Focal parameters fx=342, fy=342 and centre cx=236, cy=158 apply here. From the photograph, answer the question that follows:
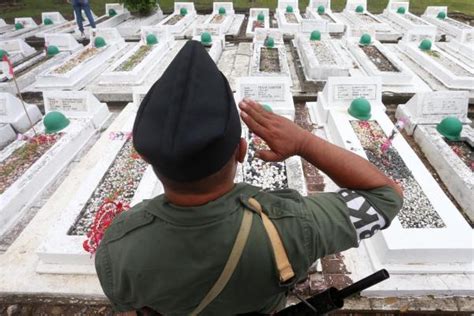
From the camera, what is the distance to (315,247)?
1.21 meters

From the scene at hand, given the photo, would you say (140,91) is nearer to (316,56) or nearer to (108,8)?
(316,56)

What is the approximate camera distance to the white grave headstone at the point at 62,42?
31.2ft

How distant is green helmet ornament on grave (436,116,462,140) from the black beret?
4973mm

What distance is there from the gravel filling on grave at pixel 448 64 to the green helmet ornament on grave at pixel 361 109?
10.4 feet

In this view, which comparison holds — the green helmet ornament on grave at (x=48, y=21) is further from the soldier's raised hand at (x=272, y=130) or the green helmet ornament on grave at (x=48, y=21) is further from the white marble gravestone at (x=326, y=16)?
the soldier's raised hand at (x=272, y=130)

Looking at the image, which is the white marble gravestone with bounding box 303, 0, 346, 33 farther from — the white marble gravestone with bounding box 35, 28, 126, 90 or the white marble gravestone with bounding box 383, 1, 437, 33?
the white marble gravestone with bounding box 35, 28, 126, 90

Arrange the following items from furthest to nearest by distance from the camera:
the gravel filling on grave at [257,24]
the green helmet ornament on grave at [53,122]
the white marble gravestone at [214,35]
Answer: the gravel filling on grave at [257,24] → the white marble gravestone at [214,35] → the green helmet ornament on grave at [53,122]

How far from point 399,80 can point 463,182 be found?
3351 millimetres

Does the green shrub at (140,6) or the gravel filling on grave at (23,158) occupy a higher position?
the green shrub at (140,6)

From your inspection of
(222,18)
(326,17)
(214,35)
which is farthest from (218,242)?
(326,17)

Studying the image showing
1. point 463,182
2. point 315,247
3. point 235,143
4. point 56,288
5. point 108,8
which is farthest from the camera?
point 108,8

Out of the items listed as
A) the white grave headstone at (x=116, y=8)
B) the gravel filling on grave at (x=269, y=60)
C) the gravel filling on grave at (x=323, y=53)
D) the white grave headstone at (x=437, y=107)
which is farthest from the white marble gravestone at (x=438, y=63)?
the white grave headstone at (x=116, y=8)

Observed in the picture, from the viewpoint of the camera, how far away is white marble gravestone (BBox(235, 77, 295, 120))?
5738 millimetres

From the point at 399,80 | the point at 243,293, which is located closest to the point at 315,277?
the point at 243,293
